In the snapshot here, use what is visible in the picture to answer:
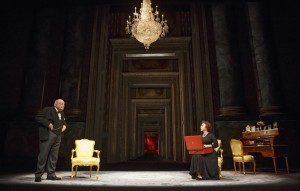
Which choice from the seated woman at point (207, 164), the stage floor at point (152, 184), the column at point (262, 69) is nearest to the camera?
the stage floor at point (152, 184)

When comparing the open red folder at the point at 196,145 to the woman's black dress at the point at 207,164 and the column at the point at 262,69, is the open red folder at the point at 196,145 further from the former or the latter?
the column at the point at 262,69

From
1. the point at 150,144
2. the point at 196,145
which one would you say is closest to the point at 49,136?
the point at 196,145

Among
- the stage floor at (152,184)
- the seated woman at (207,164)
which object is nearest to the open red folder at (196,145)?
the seated woman at (207,164)

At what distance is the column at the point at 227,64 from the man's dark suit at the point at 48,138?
5144 millimetres

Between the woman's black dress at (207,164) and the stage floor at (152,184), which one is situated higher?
the woman's black dress at (207,164)

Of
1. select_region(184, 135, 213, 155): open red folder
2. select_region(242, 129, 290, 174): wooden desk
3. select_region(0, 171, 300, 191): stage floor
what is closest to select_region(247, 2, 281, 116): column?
select_region(242, 129, 290, 174): wooden desk

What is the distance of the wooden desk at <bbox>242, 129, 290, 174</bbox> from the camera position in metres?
5.57

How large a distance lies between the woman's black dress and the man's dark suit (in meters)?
2.53

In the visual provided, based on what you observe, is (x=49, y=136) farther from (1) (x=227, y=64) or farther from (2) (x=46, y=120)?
(1) (x=227, y=64)

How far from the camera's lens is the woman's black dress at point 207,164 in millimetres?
4520

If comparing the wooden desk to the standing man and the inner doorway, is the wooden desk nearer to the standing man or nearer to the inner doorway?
the standing man

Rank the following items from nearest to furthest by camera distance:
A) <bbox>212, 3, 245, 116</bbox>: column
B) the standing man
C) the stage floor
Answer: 1. the stage floor
2. the standing man
3. <bbox>212, 3, 245, 116</bbox>: column

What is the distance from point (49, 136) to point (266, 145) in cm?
460

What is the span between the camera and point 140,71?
43.5ft
